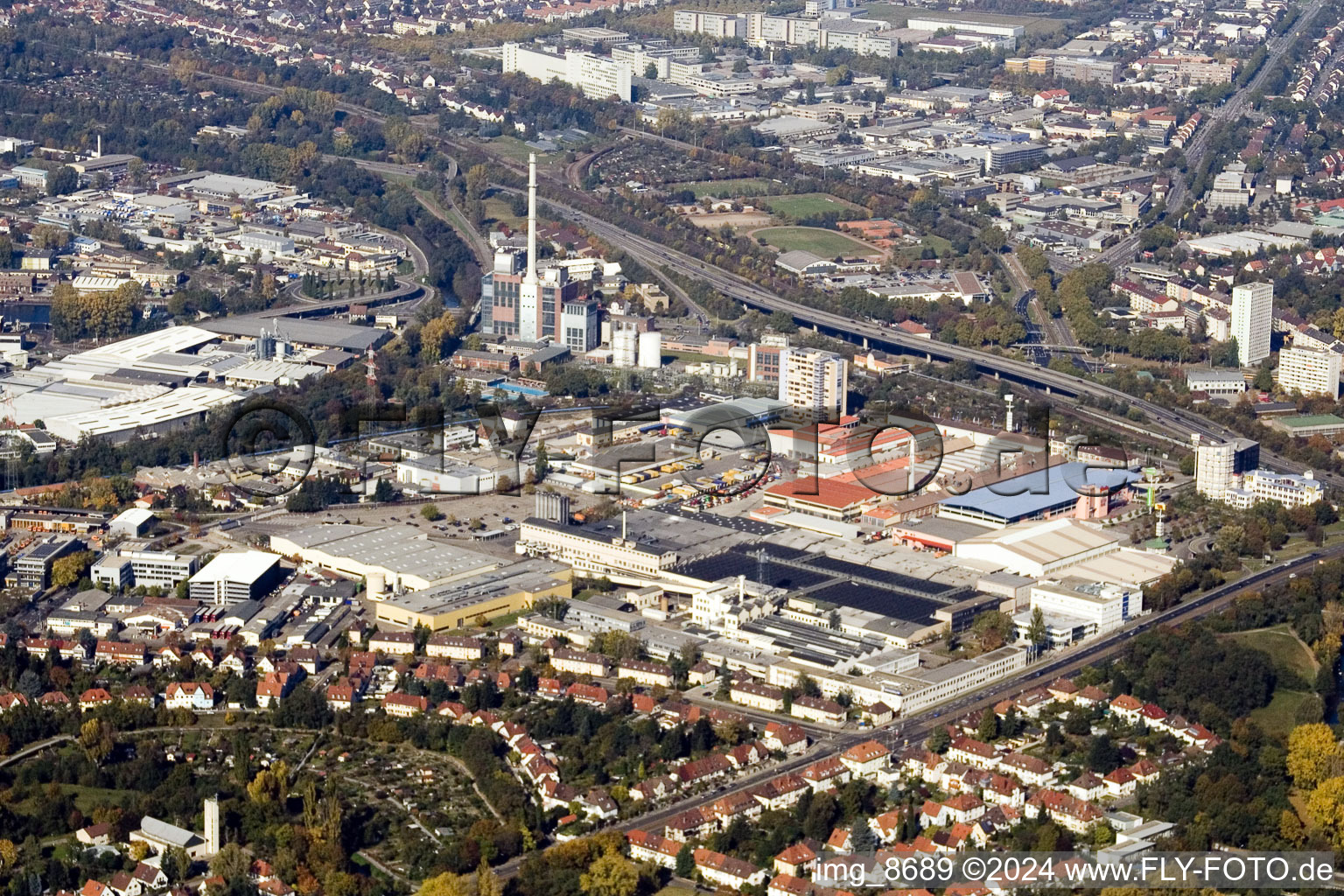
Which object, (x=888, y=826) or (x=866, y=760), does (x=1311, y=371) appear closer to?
(x=866, y=760)

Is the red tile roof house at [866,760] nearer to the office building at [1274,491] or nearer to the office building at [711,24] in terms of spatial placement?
the office building at [1274,491]

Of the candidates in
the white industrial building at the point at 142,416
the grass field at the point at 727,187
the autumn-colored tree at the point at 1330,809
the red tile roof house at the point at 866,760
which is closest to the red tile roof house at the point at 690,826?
the red tile roof house at the point at 866,760

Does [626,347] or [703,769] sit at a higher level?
[626,347]

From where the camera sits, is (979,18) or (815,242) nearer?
(815,242)

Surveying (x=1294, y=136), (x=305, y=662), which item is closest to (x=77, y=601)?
(x=305, y=662)

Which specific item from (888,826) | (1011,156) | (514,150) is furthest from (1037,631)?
(514,150)
